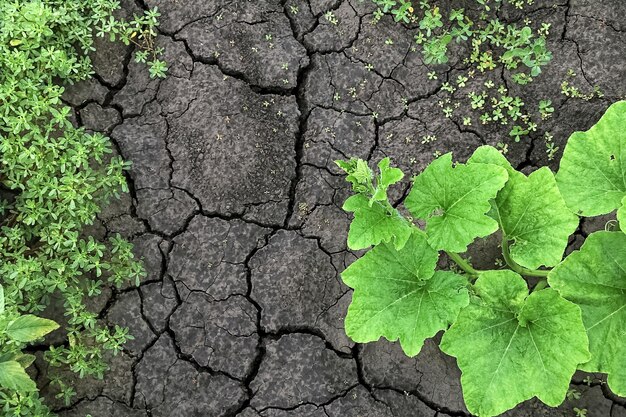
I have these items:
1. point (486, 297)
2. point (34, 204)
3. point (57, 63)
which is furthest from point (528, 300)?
point (57, 63)

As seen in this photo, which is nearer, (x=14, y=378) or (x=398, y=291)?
(x=14, y=378)

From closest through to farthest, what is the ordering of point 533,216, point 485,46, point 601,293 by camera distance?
point 601,293 < point 533,216 < point 485,46

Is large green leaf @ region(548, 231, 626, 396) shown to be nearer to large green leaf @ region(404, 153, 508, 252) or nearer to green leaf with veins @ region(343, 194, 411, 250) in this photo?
large green leaf @ region(404, 153, 508, 252)

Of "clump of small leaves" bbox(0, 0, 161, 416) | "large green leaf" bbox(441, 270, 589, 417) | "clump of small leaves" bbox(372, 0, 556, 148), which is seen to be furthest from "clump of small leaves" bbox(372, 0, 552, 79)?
"clump of small leaves" bbox(0, 0, 161, 416)

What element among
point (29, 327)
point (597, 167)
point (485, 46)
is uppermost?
point (485, 46)

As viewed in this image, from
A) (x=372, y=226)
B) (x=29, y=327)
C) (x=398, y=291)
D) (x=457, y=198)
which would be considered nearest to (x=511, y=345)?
(x=398, y=291)

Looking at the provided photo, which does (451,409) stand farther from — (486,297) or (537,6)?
(537,6)

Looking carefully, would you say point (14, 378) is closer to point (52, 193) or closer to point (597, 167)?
point (52, 193)

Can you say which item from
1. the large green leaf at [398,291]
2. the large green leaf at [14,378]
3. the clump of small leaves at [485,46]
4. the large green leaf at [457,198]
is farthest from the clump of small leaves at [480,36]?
the large green leaf at [14,378]

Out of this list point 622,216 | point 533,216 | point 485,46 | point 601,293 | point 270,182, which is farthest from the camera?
point 485,46
